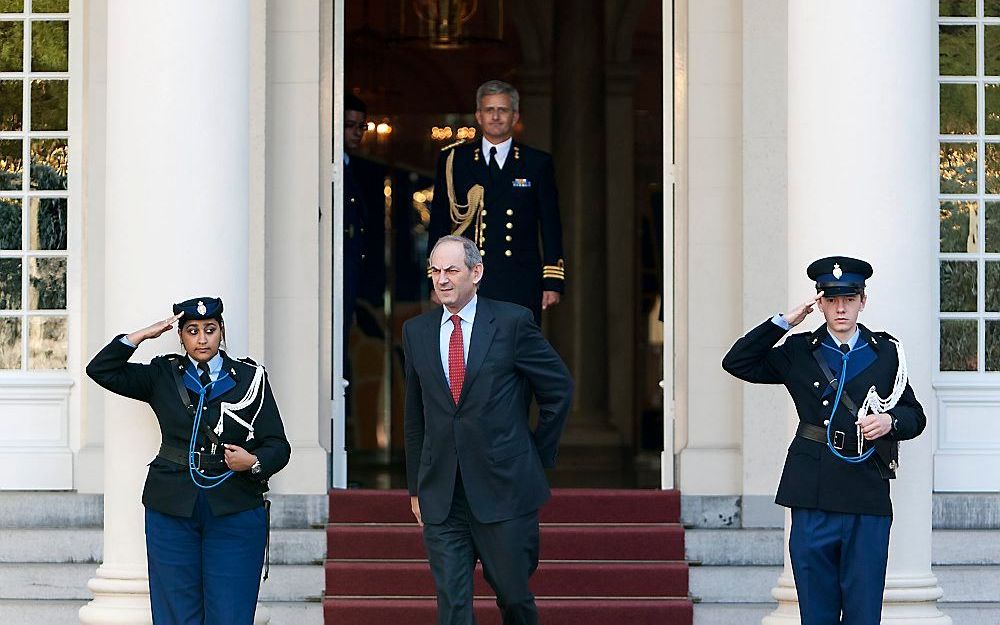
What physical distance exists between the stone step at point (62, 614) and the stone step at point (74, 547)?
1.37ft

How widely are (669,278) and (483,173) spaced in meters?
1.23

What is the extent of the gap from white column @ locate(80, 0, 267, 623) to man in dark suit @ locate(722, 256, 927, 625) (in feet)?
8.26

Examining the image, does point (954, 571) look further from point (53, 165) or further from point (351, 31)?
point (351, 31)

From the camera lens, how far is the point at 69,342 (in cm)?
1010

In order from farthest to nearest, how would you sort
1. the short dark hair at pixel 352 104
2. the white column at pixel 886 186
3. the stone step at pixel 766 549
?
1. the short dark hair at pixel 352 104
2. the stone step at pixel 766 549
3. the white column at pixel 886 186

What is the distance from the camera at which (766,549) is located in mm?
9250

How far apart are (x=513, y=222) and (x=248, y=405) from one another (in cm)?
320

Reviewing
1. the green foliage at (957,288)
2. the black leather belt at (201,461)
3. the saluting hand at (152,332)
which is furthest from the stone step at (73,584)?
the green foliage at (957,288)

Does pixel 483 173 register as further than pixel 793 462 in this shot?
Yes

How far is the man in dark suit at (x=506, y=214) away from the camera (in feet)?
32.2

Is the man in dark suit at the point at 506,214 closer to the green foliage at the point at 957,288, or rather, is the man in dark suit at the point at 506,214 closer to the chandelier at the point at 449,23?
the green foliage at the point at 957,288

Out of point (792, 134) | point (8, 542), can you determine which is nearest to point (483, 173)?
point (792, 134)

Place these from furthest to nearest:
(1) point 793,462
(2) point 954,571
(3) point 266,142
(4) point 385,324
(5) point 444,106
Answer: (5) point 444,106
(4) point 385,324
(3) point 266,142
(2) point 954,571
(1) point 793,462

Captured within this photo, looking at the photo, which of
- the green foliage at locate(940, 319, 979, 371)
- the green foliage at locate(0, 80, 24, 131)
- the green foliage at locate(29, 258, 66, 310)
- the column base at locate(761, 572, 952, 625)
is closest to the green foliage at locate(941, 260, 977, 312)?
the green foliage at locate(940, 319, 979, 371)
